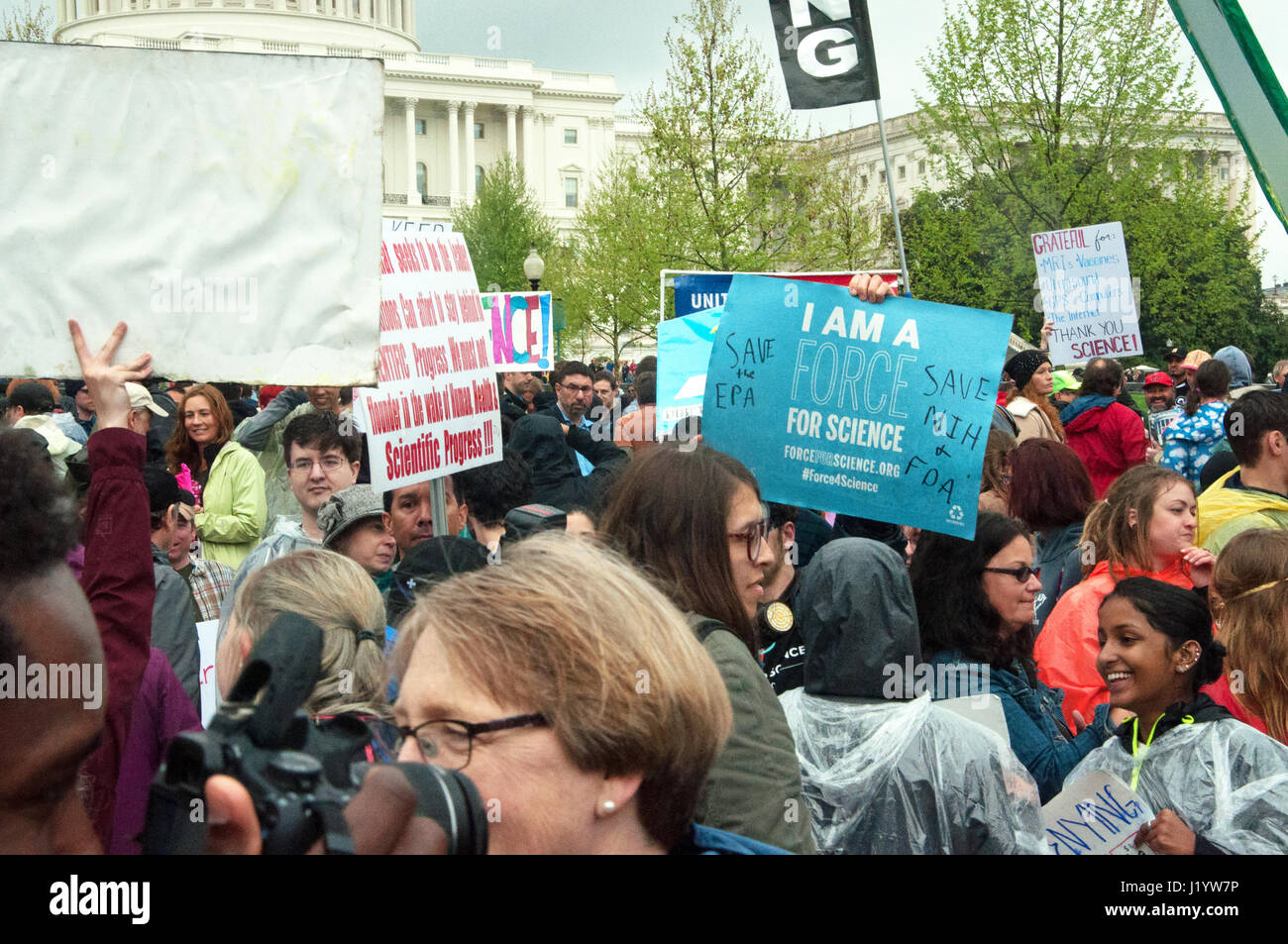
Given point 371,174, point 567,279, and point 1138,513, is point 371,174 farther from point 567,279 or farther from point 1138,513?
point 567,279

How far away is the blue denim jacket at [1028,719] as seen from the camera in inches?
125

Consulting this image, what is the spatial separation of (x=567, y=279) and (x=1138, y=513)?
3805cm

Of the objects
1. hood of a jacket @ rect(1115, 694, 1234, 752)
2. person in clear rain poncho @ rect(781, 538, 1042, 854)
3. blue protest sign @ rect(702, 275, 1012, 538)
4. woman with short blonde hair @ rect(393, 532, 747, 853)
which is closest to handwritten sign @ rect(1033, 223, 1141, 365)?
blue protest sign @ rect(702, 275, 1012, 538)

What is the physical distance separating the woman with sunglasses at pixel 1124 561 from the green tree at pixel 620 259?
18.7m

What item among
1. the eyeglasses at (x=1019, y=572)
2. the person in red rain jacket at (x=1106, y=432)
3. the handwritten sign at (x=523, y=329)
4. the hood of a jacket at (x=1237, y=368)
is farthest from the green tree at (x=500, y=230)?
the eyeglasses at (x=1019, y=572)

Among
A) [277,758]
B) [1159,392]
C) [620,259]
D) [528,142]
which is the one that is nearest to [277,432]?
[277,758]

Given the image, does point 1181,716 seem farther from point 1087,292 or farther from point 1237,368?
point 1237,368

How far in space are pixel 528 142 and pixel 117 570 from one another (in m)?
80.3

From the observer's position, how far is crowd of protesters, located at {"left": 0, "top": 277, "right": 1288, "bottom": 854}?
145 centimetres

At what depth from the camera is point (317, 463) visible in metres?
4.74

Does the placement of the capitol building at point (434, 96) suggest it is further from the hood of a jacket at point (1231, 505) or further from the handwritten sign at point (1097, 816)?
the handwritten sign at point (1097, 816)
